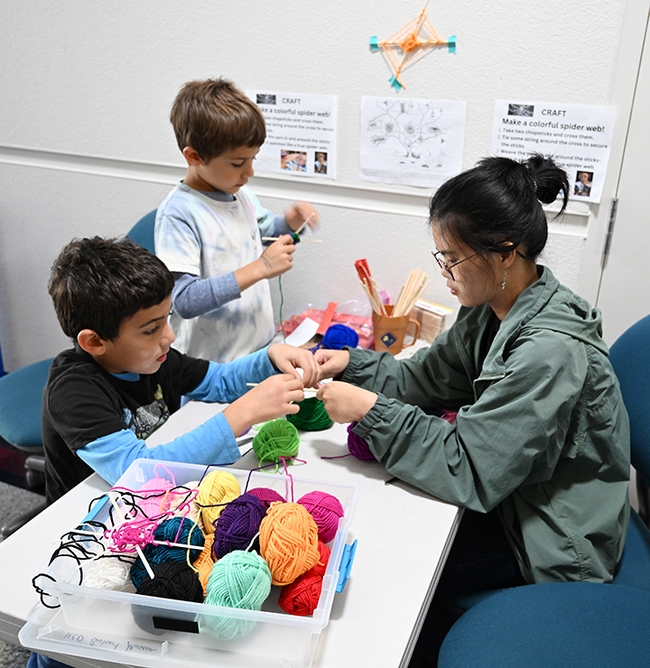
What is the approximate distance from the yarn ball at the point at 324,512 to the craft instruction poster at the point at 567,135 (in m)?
1.12

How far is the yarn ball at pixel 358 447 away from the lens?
1.12m

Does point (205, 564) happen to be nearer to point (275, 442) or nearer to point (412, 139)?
point (275, 442)

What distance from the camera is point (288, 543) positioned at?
0.79 meters

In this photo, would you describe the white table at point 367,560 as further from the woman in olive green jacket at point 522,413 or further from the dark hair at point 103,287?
the dark hair at point 103,287

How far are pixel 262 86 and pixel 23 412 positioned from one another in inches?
46.4

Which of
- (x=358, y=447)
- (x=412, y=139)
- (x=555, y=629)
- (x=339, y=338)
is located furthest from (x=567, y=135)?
(x=555, y=629)

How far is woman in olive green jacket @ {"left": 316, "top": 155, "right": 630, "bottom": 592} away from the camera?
1.00m

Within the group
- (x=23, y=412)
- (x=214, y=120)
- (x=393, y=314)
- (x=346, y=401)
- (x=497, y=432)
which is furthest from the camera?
(x=23, y=412)

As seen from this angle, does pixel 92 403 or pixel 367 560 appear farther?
pixel 92 403

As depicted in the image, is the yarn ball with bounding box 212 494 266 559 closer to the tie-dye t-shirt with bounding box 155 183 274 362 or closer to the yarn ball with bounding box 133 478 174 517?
the yarn ball with bounding box 133 478 174 517

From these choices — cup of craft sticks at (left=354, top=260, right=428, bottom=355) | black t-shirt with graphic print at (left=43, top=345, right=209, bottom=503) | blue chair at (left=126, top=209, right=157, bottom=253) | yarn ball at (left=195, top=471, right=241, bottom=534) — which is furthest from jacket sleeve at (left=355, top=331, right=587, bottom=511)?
blue chair at (left=126, top=209, right=157, bottom=253)

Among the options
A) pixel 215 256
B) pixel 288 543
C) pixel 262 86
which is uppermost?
pixel 262 86

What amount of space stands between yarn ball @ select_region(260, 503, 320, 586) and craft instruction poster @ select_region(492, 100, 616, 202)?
1190mm

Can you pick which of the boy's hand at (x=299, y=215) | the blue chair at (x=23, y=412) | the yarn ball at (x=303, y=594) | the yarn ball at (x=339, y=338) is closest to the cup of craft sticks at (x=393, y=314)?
the yarn ball at (x=339, y=338)
